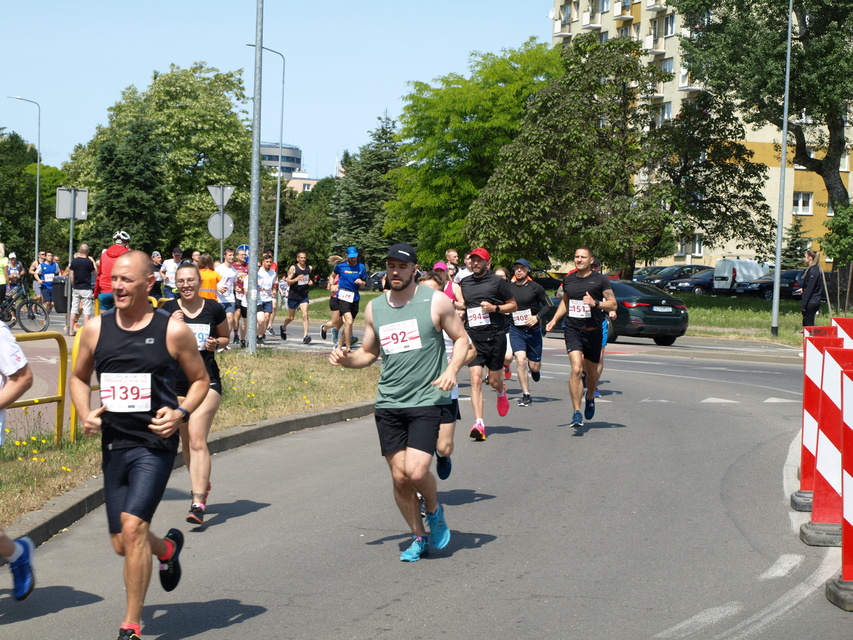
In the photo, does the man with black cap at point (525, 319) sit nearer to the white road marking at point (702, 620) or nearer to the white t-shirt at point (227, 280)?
the white t-shirt at point (227, 280)

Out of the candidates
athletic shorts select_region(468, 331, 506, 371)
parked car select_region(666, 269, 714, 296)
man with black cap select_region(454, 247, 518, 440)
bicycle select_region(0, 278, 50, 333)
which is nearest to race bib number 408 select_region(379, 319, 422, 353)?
man with black cap select_region(454, 247, 518, 440)

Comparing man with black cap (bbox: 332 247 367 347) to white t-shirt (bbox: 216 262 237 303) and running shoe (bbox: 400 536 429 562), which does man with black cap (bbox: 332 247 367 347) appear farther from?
running shoe (bbox: 400 536 429 562)

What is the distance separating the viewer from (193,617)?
5562 millimetres

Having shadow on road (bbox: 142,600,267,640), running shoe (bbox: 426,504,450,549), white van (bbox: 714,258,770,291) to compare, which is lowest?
shadow on road (bbox: 142,600,267,640)

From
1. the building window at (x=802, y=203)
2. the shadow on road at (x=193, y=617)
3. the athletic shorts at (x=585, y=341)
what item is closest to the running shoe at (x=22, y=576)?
the shadow on road at (x=193, y=617)

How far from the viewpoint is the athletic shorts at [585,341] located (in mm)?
12555

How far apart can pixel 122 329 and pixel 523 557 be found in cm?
278

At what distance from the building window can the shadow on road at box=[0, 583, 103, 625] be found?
240 ft

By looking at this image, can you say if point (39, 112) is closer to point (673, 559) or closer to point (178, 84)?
point (178, 84)

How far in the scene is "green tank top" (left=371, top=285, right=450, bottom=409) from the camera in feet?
22.1

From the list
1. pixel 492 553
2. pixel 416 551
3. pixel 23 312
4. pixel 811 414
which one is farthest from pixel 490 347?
pixel 23 312

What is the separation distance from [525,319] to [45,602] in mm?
9250

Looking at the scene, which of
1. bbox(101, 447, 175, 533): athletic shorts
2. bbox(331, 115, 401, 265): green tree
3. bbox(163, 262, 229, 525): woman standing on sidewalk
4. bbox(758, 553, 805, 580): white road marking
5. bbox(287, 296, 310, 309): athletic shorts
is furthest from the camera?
bbox(331, 115, 401, 265): green tree

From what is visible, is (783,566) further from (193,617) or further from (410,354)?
(193,617)
